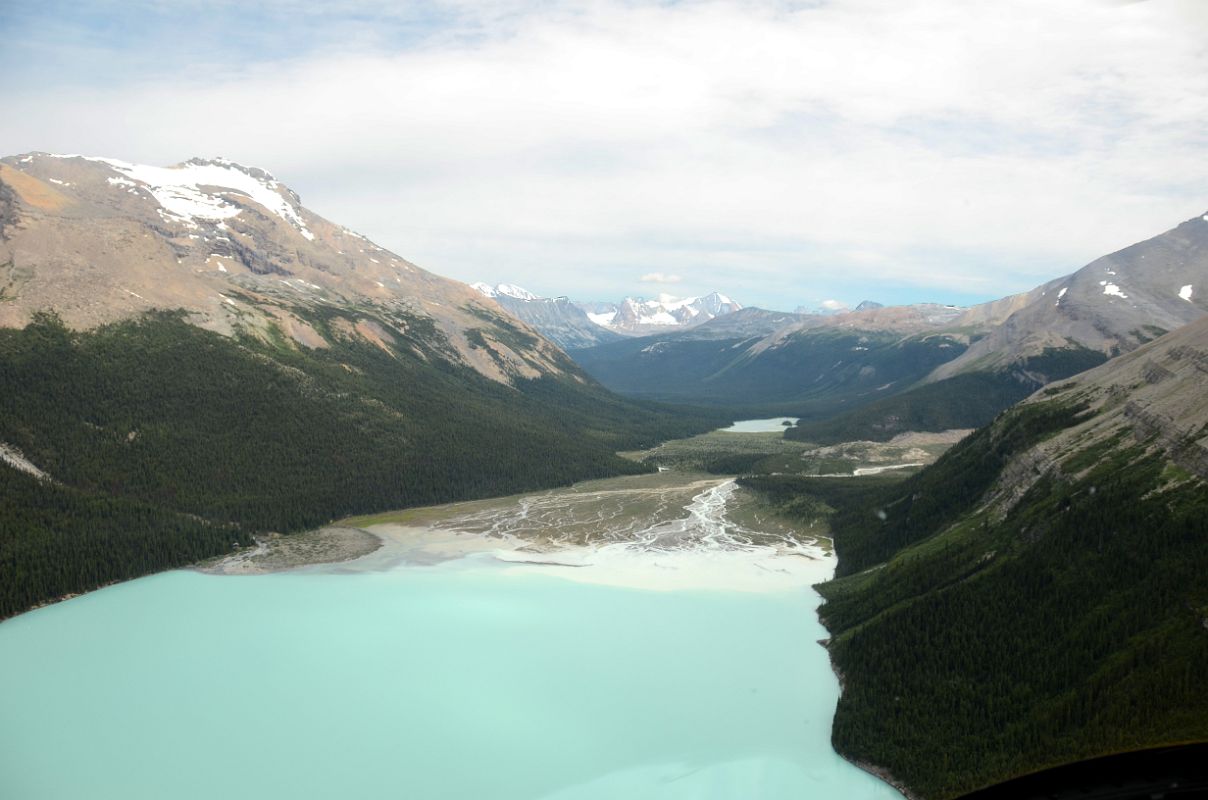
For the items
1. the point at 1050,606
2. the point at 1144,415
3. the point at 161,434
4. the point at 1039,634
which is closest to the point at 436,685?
the point at 1039,634

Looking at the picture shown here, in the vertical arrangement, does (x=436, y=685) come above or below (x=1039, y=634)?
below

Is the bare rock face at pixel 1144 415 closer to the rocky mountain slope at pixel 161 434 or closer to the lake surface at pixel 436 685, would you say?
the lake surface at pixel 436 685

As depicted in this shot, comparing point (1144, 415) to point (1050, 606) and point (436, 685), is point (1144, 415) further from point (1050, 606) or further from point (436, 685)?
point (436, 685)

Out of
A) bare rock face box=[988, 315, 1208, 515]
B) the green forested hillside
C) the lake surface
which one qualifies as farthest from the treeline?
the green forested hillside

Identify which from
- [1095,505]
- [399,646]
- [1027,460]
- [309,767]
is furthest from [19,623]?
[1027,460]

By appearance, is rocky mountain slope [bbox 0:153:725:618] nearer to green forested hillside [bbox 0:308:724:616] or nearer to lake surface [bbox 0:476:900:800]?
green forested hillside [bbox 0:308:724:616]

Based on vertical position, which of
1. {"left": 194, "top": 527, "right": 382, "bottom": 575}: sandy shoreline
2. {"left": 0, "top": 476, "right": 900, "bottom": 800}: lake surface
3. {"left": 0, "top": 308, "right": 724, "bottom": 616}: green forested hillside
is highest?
{"left": 0, "top": 308, "right": 724, "bottom": 616}: green forested hillside
